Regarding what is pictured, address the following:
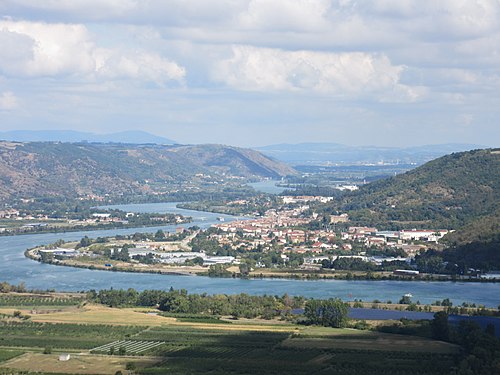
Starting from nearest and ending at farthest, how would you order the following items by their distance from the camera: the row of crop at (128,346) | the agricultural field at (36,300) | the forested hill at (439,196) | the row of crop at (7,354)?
the row of crop at (7,354) < the row of crop at (128,346) < the agricultural field at (36,300) < the forested hill at (439,196)

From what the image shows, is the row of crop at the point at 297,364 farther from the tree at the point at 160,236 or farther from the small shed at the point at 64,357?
the tree at the point at 160,236

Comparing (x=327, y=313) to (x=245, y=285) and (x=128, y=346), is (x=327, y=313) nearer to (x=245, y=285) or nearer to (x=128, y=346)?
(x=128, y=346)

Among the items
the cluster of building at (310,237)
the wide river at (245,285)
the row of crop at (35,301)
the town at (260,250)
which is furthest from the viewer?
the cluster of building at (310,237)

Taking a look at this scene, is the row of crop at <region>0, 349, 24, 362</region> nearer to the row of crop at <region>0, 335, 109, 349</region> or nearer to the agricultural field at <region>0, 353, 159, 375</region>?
the agricultural field at <region>0, 353, 159, 375</region>

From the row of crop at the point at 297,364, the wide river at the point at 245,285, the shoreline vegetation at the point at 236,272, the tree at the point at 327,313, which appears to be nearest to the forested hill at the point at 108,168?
the shoreline vegetation at the point at 236,272

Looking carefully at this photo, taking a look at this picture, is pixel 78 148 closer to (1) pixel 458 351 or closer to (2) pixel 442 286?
(2) pixel 442 286

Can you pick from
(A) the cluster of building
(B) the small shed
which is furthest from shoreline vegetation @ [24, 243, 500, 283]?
(B) the small shed
